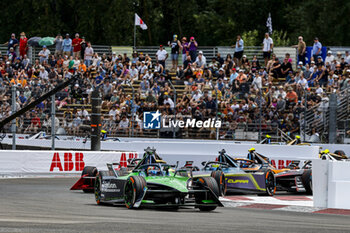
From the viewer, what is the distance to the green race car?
13641 millimetres

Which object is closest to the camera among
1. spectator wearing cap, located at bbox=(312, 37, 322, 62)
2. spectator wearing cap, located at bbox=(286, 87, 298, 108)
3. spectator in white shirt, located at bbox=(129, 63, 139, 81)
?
spectator wearing cap, located at bbox=(286, 87, 298, 108)

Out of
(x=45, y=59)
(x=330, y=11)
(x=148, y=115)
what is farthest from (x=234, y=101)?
(x=330, y=11)

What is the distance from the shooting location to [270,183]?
1820cm

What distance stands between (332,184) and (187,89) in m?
14.4

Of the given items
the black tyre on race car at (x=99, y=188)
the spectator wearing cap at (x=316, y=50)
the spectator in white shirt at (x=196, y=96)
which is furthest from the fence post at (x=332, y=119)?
the black tyre on race car at (x=99, y=188)

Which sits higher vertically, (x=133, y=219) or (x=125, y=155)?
(x=125, y=155)

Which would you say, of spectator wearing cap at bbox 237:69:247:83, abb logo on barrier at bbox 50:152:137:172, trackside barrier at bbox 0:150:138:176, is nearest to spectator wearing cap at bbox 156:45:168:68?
spectator wearing cap at bbox 237:69:247:83

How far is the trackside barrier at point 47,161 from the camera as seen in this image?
22.8m

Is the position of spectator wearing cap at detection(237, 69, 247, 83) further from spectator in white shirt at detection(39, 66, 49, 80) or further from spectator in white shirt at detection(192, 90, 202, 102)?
spectator in white shirt at detection(39, 66, 49, 80)

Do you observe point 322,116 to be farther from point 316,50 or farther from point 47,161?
point 47,161

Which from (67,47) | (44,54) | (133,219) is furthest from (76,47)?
(133,219)

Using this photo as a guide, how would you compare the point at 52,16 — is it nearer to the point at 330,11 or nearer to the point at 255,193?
the point at 330,11

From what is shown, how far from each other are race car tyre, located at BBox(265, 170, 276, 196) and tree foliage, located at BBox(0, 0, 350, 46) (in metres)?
29.4

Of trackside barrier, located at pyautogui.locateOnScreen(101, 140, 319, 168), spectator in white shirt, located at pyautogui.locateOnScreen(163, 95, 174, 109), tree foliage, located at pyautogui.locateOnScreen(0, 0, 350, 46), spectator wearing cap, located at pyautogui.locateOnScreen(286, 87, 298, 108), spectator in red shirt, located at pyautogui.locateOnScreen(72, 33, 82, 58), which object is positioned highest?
tree foliage, located at pyautogui.locateOnScreen(0, 0, 350, 46)
